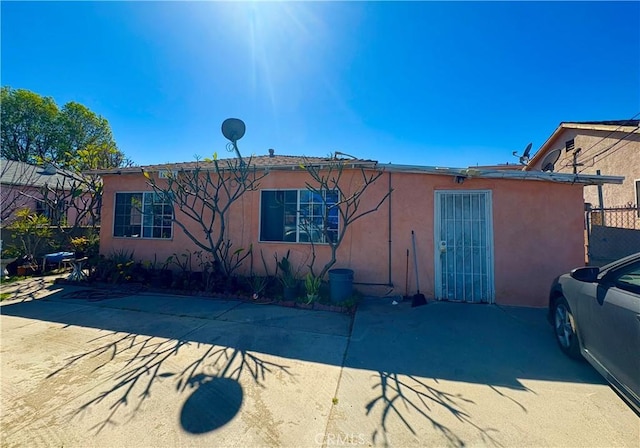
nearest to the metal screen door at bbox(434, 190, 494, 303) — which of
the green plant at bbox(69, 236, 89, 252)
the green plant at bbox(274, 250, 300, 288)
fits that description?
the green plant at bbox(274, 250, 300, 288)

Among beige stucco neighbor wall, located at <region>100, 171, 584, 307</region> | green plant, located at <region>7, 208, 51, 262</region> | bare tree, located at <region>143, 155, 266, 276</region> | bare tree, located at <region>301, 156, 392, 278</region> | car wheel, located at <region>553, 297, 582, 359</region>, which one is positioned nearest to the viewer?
car wheel, located at <region>553, 297, 582, 359</region>

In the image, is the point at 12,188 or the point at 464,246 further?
the point at 12,188

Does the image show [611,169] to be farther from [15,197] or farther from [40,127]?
[40,127]

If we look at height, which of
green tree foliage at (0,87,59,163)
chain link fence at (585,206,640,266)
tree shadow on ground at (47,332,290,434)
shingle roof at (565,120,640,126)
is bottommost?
tree shadow on ground at (47,332,290,434)

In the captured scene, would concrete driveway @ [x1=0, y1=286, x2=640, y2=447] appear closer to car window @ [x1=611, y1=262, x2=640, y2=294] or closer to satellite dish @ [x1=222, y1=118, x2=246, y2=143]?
car window @ [x1=611, y1=262, x2=640, y2=294]

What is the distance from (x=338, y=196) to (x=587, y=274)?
4.50 meters

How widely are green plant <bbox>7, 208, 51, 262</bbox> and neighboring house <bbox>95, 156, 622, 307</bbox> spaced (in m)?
7.63

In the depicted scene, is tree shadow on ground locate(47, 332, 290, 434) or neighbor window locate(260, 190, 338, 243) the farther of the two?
neighbor window locate(260, 190, 338, 243)

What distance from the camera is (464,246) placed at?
19.1 feet

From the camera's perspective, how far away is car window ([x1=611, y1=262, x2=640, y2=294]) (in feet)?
8.42

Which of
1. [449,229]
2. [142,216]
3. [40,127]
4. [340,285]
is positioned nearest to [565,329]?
[449,229]

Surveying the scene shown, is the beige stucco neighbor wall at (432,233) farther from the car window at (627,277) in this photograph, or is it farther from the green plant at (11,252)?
the green plant at (11,252)

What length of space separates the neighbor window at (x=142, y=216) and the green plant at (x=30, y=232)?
10.8ft

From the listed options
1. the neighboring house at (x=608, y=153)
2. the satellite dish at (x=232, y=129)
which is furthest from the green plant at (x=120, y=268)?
the neighboring house at (x=608, y=153)
